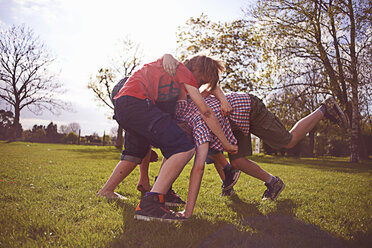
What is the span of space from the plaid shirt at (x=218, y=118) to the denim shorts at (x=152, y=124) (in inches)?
7.3

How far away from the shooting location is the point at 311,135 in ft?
79.0

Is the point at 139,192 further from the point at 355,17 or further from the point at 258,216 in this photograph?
the point at 355,17

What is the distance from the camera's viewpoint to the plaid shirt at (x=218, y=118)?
2.33 metres

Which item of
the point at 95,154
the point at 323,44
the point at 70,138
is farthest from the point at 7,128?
the point at 323,44

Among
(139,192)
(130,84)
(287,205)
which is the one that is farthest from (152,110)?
(287,205)

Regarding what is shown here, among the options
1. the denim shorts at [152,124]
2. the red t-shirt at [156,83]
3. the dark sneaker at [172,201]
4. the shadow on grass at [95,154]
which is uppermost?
the red t-shirt at [156,83]

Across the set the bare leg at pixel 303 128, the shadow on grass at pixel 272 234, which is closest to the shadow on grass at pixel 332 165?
the bare leg at pixel 303 128

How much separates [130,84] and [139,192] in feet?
5.78

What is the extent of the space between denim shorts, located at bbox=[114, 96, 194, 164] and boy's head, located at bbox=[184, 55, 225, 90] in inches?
24.3

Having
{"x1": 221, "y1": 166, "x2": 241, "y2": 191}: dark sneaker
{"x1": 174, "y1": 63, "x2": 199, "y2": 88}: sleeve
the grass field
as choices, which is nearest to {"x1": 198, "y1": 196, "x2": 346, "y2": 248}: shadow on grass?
the grass field

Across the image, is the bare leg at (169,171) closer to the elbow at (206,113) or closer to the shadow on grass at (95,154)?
the elbow at (206,113)

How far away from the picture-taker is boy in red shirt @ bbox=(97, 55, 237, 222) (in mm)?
2100

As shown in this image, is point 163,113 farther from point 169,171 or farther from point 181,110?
point 169,171

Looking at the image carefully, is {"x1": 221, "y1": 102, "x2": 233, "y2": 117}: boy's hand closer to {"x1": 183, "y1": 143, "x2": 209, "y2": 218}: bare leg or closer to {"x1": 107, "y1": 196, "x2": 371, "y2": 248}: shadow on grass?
{"x1": 183, "y1": 143, "x2": 209, "y2": 218}: bare leg
